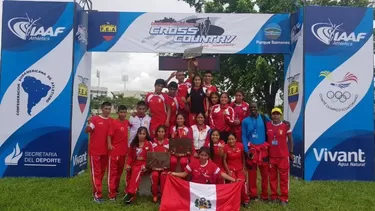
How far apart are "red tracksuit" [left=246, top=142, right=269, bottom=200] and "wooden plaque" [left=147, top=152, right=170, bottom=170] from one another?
1.32m

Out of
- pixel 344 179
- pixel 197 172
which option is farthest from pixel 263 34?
pixel 197 172

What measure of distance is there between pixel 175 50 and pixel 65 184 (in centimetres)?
378

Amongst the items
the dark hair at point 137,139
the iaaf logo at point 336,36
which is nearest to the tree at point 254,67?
the iaaf logo at point 336,36

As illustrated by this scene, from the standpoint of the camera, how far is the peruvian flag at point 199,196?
4953mm

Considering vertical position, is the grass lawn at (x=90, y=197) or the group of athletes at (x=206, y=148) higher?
the group of athletes at (x=206, y=148)

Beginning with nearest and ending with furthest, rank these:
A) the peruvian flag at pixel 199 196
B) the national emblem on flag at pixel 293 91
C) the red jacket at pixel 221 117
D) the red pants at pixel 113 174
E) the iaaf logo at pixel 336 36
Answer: the peruvian flag at pixel 199 196
the red pants at pixel 113 174
the red jacket at pixel 221 117
the iaaf logo at pixel 336 36
the national emblem on flag at pixel 293 91

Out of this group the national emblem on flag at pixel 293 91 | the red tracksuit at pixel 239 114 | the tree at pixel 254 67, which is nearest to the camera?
the red tracksuit at pixel 239 114

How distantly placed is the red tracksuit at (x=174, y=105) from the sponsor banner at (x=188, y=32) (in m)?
2.19

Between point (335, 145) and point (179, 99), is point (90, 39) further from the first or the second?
point (335, 145)

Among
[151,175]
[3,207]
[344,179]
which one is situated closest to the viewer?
[3,207]

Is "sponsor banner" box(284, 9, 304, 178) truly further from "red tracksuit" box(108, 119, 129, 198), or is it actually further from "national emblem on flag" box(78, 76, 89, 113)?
"national emblem on flag" box(78, 76, 89, 113)

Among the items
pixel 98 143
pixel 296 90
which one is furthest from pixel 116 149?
pixel 296 90

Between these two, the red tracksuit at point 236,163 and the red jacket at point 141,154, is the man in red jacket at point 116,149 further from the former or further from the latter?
the red tracksuit at point 236,163

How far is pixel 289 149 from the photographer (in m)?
5.94
